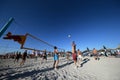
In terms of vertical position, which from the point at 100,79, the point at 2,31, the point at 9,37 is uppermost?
the point at 2,31

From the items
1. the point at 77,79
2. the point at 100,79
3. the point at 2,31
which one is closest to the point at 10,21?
the point at 2,31

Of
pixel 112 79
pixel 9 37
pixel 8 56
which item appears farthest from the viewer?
pixel 8 56

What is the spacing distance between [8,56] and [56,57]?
82.1ft

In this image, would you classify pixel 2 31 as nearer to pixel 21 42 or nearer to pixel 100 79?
pixel 21 42

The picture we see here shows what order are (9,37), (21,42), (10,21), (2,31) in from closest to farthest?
(21,42) → (9,37) → (2,31) → (10,21)

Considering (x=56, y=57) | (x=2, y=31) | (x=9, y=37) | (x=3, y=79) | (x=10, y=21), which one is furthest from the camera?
(x=10, y=21)

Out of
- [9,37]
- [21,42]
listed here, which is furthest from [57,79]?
[9,37]

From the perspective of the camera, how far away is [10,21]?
10266 millimetres

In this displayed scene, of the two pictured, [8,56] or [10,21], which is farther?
[8,56]

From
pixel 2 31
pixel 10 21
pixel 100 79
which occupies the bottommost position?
pixel 100 79

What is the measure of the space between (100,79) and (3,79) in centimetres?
459

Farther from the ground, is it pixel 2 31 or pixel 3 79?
pixel 2 31

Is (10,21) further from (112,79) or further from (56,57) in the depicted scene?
(112,79)

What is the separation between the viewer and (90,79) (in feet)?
13.1
